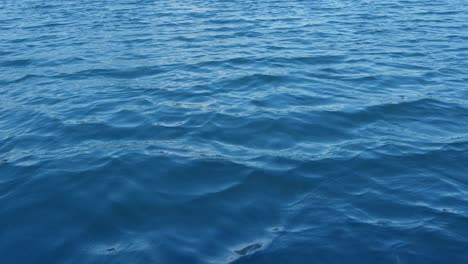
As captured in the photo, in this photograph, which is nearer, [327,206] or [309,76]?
[327,206]

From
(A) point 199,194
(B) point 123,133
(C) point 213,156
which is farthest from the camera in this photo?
(B) point 123,133

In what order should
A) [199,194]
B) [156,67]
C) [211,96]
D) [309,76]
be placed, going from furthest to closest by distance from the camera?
[156,67]
[309,76]
[211,96]
[199,194]

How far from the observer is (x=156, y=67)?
13055 mm

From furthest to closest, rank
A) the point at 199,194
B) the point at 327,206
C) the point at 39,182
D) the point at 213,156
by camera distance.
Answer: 1. the point at 213,156
2. the point at 39,182
3. the point at 199,194
4. the point at 327,206

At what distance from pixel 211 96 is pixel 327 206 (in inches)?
203

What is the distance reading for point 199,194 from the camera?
265 inches

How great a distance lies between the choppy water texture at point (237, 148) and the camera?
5711 millimetres

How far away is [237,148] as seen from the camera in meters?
8.16

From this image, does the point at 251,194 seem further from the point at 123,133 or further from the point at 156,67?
the point at 156,67

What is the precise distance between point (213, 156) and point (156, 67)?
602 cm

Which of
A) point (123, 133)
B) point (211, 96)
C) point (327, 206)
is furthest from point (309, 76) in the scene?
point (327, 206)

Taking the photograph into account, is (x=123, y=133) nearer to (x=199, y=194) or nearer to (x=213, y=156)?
(x=213, y=156)

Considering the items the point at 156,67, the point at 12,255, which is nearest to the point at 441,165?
the point at 12,255

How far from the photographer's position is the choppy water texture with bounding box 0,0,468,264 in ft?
18.7
